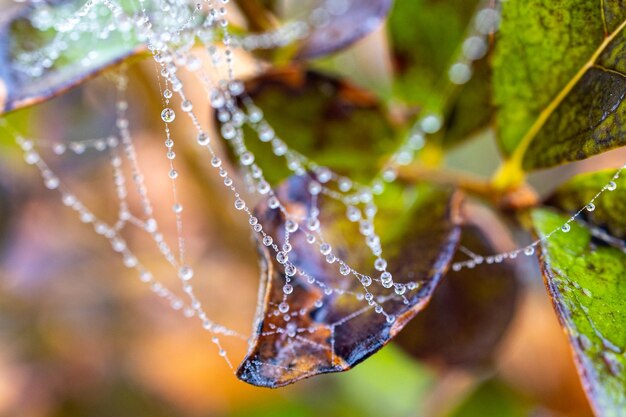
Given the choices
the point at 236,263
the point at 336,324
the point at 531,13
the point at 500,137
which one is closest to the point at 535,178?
the point at 236,263

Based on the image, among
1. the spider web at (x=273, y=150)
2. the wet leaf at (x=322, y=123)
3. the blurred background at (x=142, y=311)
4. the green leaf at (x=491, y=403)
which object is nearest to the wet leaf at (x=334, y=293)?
the spider web at (x=273, y=150)

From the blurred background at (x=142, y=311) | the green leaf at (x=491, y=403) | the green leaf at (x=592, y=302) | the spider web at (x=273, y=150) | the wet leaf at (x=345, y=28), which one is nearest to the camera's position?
the green leaf at (x=592, y=302)

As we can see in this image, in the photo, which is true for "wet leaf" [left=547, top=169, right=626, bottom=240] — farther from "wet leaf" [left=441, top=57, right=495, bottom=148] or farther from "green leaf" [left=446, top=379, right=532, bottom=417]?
"green leaf" [left=446, top=379, right=532, bottom=417]

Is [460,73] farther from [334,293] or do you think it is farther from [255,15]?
[334,293]

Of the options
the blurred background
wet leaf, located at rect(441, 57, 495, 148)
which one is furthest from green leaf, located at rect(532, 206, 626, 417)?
the blurred background

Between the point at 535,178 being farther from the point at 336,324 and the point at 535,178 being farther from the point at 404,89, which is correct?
the point at 336,324

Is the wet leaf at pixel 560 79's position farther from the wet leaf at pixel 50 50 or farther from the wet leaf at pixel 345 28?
the wet leaf at pixel 50 50
